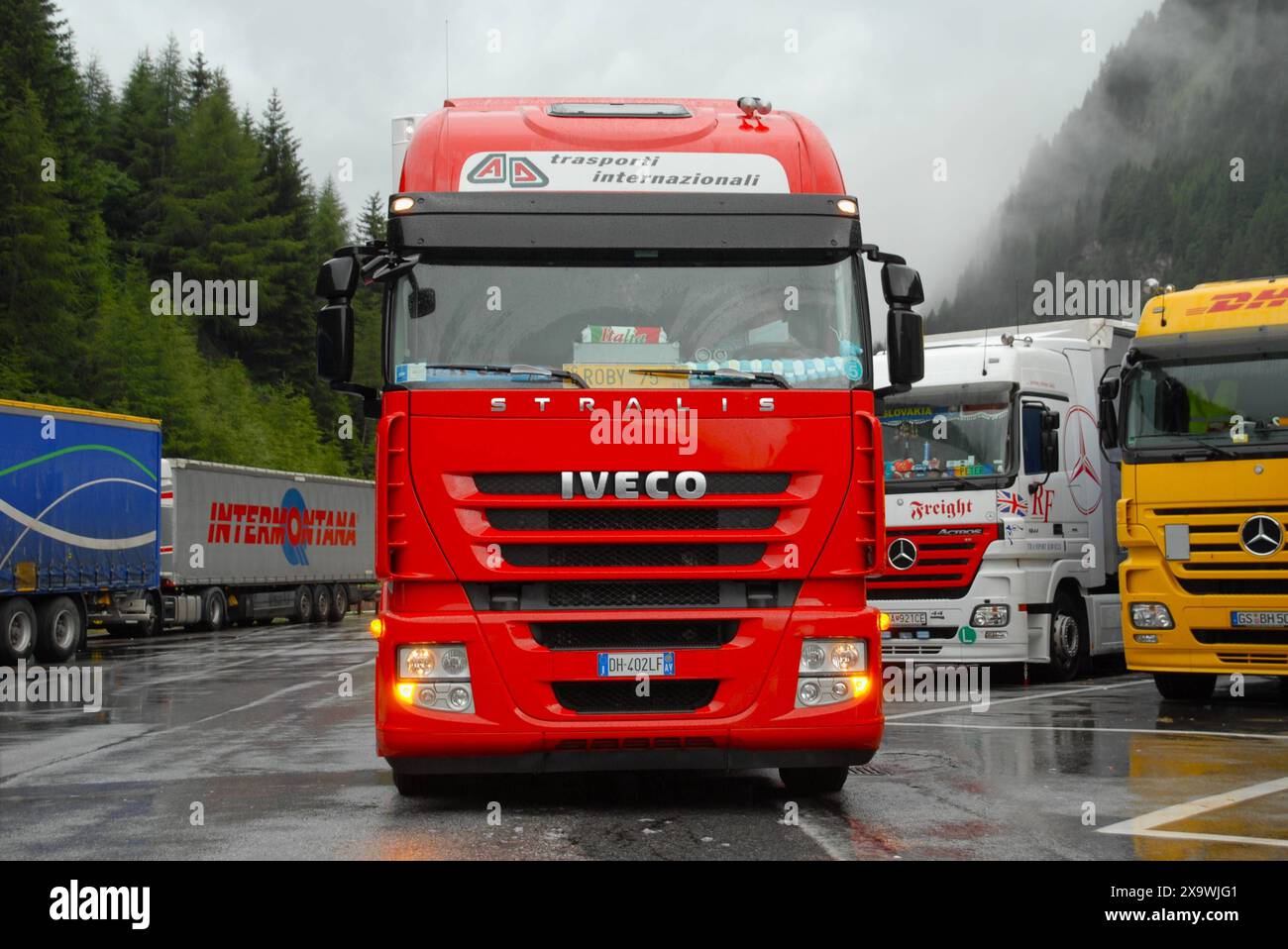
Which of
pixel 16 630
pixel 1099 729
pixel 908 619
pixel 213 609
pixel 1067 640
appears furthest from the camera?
pixel 213 609

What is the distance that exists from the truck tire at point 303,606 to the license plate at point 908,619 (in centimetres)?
2685

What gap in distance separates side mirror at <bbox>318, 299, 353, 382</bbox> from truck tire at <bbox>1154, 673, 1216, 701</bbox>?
921 cm

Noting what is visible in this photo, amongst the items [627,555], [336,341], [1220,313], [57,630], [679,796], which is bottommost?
[679,796]

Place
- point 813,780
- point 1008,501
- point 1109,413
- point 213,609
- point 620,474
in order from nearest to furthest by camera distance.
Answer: point 620,474 → point 813,780 → point 1109,413 → point 1008,501 → point 213,609

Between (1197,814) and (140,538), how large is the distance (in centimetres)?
2427

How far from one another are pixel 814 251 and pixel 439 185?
6.64 feet

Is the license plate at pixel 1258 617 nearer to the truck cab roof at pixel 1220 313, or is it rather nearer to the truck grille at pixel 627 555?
the truck cab roof at pixel 1220 313

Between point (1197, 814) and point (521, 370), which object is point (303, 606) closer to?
point (521, 370)

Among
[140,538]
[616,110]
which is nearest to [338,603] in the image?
[140,538]

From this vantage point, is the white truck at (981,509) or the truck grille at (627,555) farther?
the white truck at (981,509)

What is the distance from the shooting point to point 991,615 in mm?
16625

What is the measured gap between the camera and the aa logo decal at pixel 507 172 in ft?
28.7

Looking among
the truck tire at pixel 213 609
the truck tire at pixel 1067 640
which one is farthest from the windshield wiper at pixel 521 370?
the truck tire at pixel 213 609
